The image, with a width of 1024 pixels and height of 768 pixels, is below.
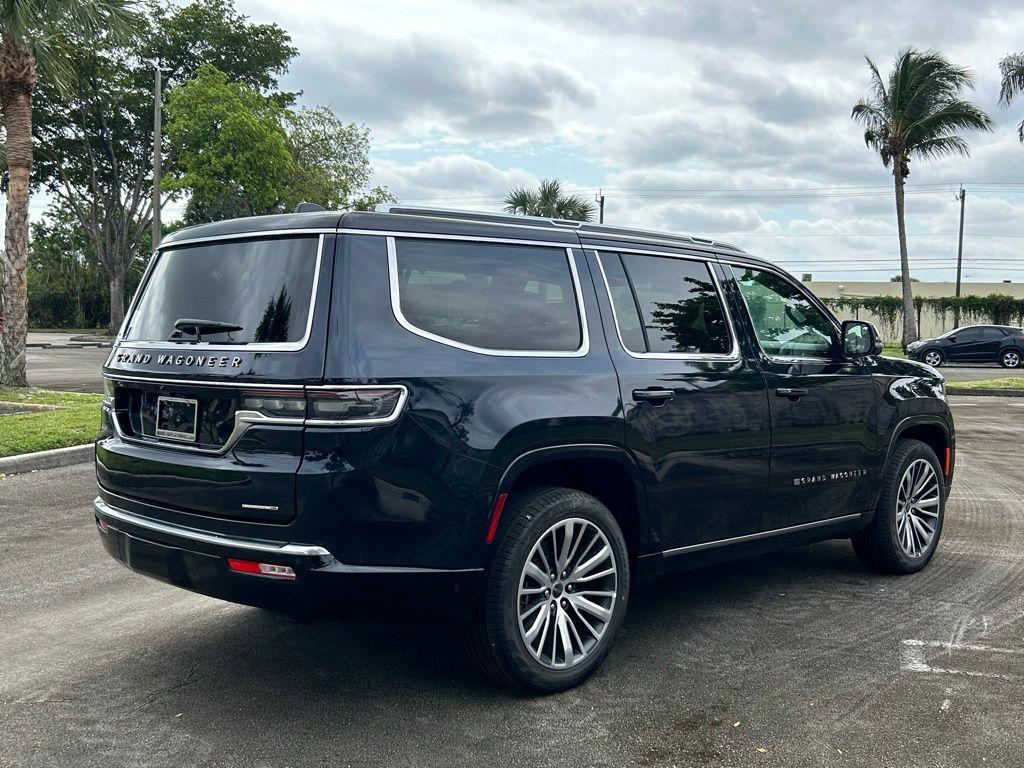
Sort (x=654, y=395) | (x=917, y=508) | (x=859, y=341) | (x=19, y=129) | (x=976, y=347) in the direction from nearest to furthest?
1. (x=654, y=395)
2. (x=859, y=341)
3. (x=917, y=508)
4. (x=19, y=129)
5. (x=976, y=347)

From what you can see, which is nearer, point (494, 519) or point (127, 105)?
point (494, 519)

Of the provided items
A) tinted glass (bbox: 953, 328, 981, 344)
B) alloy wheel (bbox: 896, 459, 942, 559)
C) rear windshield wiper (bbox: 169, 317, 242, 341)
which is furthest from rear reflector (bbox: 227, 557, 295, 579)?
tinted glass (bbox: 953, 328, 981, 344)

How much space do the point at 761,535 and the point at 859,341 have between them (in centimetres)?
133

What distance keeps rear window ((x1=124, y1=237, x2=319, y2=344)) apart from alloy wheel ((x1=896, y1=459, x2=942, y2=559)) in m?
3.86

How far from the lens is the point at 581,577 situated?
13.3 feet

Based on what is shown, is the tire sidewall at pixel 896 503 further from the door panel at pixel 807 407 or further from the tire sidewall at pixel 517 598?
the tire sidewall at pixel 517 598

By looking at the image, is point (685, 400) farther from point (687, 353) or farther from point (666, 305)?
point (666, 305)

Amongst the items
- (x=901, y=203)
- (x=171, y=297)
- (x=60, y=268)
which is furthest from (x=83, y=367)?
(x=60, y=268)

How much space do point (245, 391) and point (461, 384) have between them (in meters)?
0.78

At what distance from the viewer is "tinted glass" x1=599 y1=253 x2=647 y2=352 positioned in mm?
4405

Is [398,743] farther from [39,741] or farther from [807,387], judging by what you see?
[807,387]

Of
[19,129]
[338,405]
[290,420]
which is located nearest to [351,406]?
[338,405]

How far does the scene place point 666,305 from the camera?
4.69 metres

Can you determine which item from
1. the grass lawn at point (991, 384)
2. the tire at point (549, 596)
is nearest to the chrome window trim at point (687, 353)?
the tire at point (549, 596)
